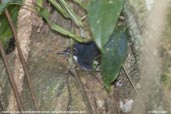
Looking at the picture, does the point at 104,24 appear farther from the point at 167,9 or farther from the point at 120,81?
the point at 120,81

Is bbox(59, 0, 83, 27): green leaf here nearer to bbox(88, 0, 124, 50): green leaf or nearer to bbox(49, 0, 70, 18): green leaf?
bbox(49, 0, 70, 18): green leaf

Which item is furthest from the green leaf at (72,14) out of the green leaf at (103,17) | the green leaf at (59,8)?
the green leaf at (103,17)

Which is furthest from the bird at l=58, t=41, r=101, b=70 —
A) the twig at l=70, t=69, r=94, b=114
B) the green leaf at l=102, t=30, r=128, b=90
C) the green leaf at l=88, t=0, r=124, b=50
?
the green leaf at l=88, t=0, r=124, b=50

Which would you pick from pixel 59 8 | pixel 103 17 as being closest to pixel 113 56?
pixel 103 17

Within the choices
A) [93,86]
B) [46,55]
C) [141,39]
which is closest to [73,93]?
[93,86]

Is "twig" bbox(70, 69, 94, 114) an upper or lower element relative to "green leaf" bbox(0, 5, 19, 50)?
lower

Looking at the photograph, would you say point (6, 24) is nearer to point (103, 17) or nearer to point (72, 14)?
point (72, 14)
